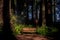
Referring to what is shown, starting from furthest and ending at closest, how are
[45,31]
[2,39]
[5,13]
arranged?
1. [45,31]
2. [5,13]
3. [2,39]

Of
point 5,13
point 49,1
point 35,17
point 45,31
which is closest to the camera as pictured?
point 5,13

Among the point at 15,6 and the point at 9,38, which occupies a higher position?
the point at 15,6

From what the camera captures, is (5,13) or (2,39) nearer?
(2,39)

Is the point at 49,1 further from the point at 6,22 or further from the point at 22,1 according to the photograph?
the point at 6,22

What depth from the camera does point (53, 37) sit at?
11336 mm

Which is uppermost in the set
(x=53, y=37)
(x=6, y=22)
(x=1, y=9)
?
(x=1, y=9)

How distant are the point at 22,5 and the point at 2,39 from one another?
12179 millimetres

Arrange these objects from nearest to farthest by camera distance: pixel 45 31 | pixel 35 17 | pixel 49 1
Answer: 1. pixel 45 31
2. pixel 49 1
3. pixel 35 17

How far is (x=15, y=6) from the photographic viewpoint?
22.0 m

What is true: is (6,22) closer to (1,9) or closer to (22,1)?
(1,9)

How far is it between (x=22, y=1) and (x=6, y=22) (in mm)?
10930

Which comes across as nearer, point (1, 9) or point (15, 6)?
point (1, 9)

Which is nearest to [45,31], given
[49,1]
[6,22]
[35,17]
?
[6,22]

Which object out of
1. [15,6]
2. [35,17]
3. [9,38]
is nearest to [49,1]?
[35,17]
